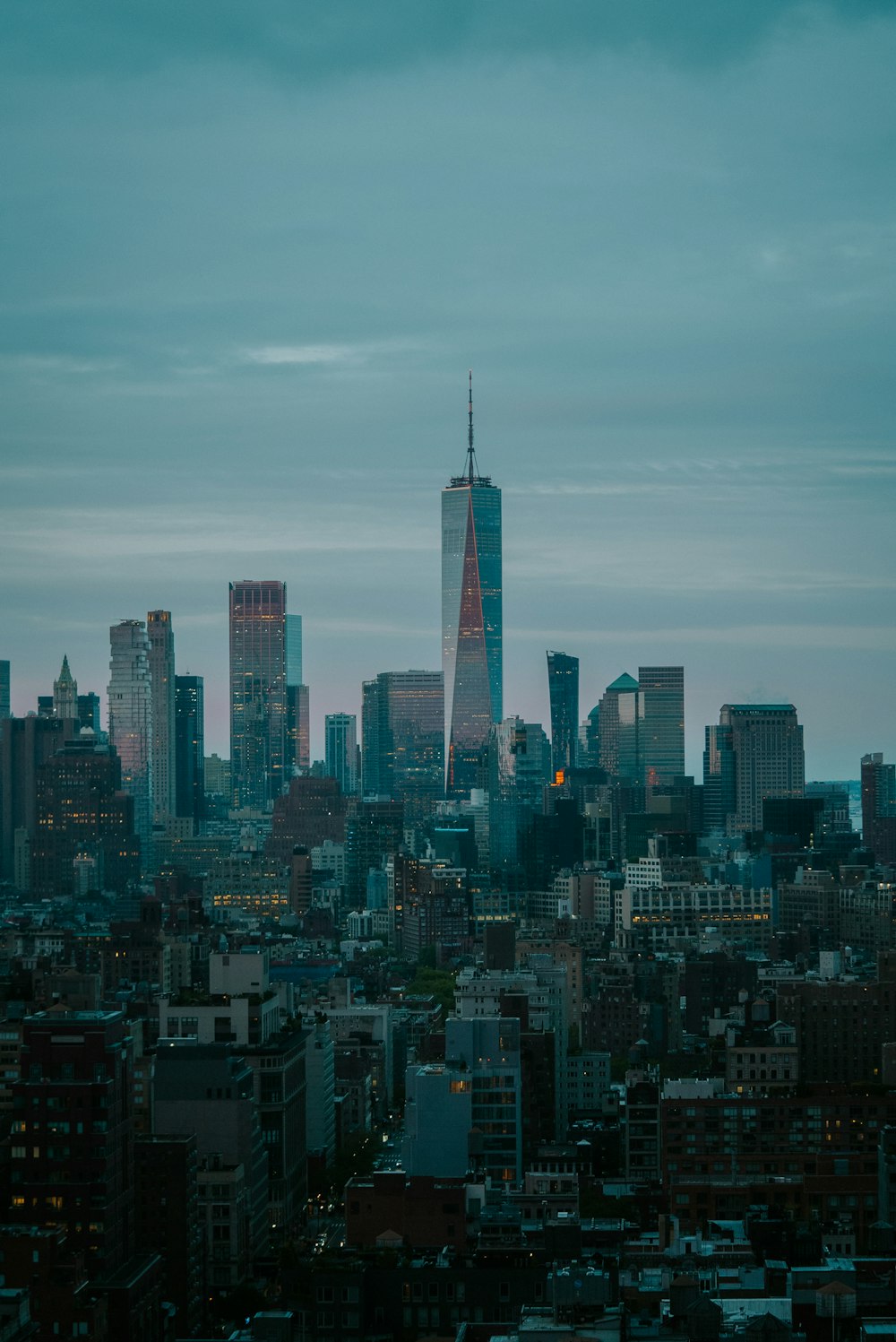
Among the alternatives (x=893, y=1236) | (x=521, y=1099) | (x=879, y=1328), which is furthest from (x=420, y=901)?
(x=879, y=1328)

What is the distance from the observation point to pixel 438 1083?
6650 cm

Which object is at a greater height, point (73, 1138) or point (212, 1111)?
point (73, 1138)

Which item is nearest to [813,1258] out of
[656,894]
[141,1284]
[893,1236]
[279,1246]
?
[893,1236]

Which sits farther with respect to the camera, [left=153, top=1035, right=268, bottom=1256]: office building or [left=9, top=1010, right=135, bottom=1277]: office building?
[left=153, top=1035, right=268, bottom=1256]: office building

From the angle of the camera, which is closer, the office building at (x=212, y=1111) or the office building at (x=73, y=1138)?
the office building at (x=73, y=1138)

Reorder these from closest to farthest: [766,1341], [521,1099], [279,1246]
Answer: [766,1341] → [279,1246] → [521,1099]

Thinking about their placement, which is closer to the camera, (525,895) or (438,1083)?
(438,1083)

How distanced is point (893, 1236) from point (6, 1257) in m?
18.7

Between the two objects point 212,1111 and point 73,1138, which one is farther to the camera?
point 212,1111

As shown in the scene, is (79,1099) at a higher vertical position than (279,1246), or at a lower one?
higher

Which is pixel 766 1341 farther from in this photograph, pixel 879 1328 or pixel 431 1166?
pixel 431 1166

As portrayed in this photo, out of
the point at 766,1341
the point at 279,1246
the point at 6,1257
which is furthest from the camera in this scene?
the point at 279,1246

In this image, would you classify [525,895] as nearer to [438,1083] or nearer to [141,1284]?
[438,1083]

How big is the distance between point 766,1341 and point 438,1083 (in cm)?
2785
